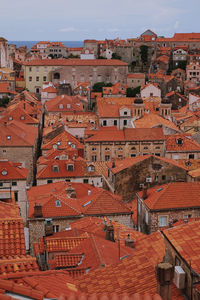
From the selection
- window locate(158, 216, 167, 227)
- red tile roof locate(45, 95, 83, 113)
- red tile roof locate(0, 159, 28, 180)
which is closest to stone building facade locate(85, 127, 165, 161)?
red tile roof locate(0, 159, 28, 180)

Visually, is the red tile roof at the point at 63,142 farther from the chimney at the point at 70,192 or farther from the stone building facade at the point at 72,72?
the stone building facade at the point at 72,72

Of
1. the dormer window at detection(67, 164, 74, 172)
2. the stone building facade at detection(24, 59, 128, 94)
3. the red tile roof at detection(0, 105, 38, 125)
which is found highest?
the stone building facade at detection(24, 59, 128, 94)

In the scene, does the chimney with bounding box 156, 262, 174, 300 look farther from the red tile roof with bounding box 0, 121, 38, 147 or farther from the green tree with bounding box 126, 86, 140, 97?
the green tree with bounding box 126, 86, 140, 97

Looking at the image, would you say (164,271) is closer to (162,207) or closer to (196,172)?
(162,207)

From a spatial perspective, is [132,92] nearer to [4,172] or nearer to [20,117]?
[20,117]

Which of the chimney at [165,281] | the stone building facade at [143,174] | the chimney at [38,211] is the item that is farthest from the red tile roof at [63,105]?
the chimney at [165,281]

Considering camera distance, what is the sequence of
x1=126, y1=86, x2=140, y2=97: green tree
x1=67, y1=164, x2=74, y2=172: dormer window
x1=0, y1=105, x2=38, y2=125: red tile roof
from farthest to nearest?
1. x1=126, y1=86, x2=140, y2=97: green tree
2. x1=0, y1=105, x2=38, y2=125: red tile roof
3. x1=67, y1=164, x2=74, y2=172: dormer window
